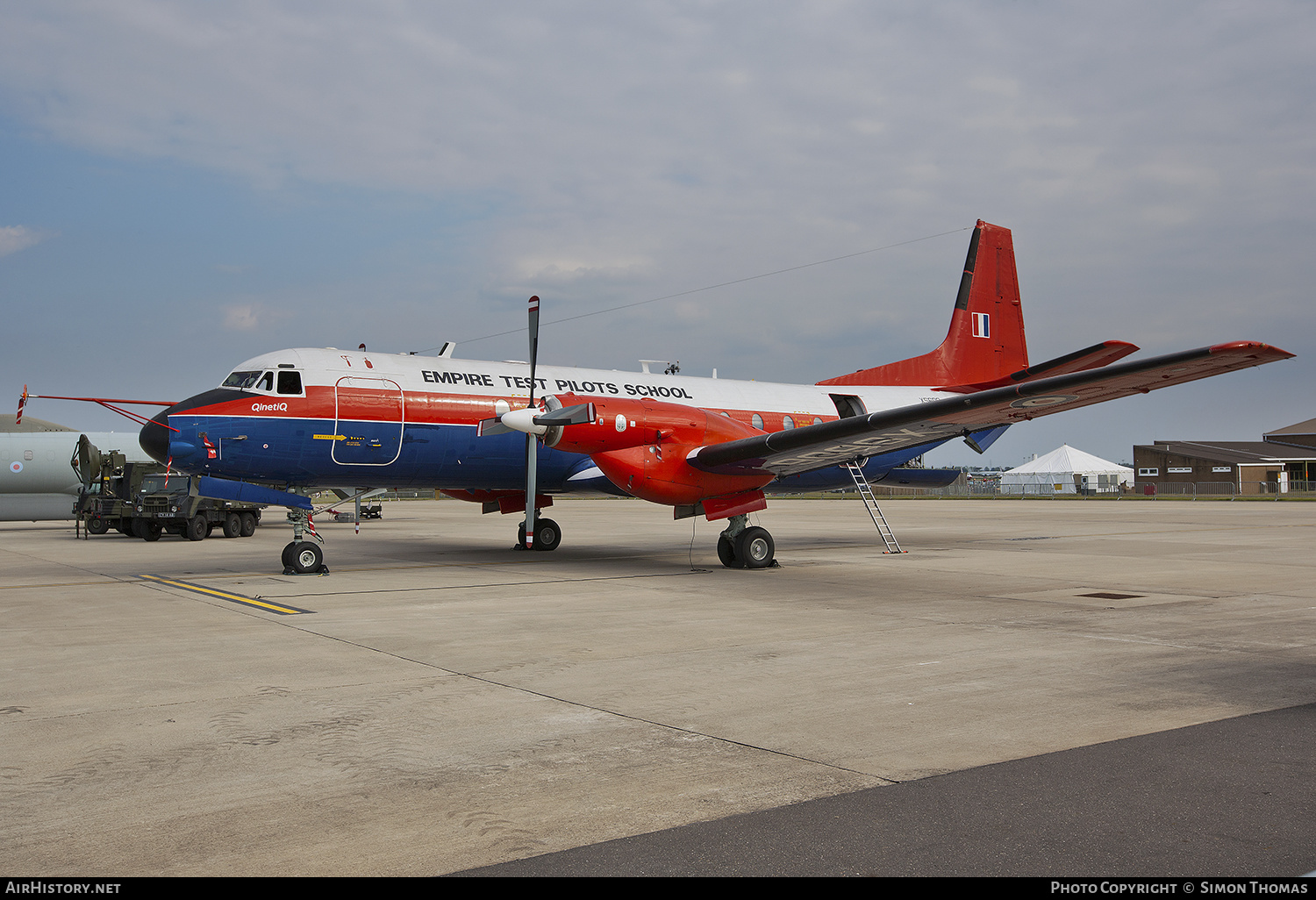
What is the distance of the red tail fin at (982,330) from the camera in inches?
894

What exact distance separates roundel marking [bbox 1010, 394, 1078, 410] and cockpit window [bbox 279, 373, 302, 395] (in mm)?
11453

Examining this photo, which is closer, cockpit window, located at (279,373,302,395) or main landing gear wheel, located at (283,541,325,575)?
cockpit window, located at (279,373,302,395)

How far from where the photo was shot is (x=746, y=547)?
16.2 m

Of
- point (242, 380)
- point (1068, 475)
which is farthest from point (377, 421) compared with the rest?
point (1068, 475)

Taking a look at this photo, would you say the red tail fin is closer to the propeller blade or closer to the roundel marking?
the roundel marking

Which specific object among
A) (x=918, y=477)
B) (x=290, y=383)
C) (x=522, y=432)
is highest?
(x=290, y=383)

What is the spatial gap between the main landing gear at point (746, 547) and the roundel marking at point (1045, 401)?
4.84 meters

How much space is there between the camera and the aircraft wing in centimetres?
1151

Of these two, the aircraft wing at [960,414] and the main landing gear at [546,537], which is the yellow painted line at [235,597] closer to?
the aircraft wing at [960,414]

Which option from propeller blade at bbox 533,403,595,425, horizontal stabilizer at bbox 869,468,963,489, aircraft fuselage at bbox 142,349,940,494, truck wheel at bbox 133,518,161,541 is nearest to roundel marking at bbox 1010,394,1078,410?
aircraft fuselage at bbox 142,349,940,494

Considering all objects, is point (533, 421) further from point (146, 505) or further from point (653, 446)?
point (146, 505)

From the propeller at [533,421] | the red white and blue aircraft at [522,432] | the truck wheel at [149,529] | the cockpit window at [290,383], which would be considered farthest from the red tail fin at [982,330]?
the truck wheel at [149,529]

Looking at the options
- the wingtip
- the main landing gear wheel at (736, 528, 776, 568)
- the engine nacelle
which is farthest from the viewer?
the main landing gear wheel at (736, 528, 776, 568)

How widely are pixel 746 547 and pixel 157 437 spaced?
9.86 meters
